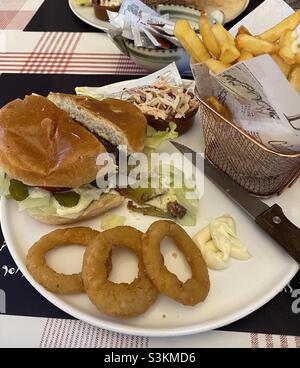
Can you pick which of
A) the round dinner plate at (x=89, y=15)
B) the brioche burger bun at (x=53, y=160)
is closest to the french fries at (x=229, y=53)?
the brioche burger bun at (x=53, y=160)

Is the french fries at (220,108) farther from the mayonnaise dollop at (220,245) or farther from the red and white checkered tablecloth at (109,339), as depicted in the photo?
the red and white checkered tablecloth at (109,339)

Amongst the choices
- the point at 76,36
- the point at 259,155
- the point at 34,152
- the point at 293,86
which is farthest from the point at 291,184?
the point at 76,36

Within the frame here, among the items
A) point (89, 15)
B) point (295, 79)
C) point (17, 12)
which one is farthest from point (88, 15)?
point (295, 79)

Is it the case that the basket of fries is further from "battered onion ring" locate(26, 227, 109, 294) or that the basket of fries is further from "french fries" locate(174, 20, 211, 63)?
A: "battered onion ring" locate(26, 227, 109, 294)

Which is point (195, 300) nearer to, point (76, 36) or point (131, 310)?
point (131, 310)

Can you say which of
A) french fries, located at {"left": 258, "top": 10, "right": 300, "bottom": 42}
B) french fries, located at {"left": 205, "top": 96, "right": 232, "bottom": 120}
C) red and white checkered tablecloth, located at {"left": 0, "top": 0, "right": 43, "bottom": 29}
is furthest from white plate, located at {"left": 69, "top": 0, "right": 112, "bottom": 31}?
french fries, located at {"left": 258, "top": 10, "right": 300, "bottom": 42}
